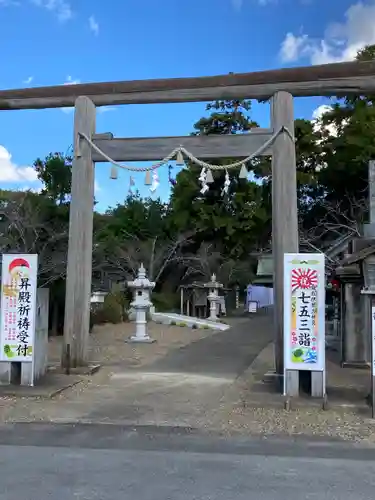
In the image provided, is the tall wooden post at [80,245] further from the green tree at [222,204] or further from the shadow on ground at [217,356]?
the green tree at [222,204]

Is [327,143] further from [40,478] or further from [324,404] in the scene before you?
[40,478]

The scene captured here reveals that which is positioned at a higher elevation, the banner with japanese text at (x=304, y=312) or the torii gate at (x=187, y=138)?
the torii gate at (x=187, y=138)

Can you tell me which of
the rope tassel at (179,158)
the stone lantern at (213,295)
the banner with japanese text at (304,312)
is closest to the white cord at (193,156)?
the rope tassel at (179,158)

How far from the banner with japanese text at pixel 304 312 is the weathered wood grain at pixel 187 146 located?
2.69 meters

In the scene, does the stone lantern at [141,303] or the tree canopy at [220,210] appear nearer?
the stone lantern at [141,303]

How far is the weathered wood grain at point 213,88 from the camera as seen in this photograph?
9586 mm

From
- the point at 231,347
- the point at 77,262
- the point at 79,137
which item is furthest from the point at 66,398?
the point at 231,347

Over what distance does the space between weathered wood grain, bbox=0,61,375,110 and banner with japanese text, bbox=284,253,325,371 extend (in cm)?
332

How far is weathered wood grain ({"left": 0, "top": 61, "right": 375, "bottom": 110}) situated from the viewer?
959 cm

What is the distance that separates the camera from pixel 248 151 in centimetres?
1023

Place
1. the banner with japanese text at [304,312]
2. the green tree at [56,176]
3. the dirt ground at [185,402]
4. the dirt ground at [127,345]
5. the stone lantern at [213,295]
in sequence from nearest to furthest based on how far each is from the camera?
the dirt ground at [185,402] → the banner with japanese text at [304,312] → the dirt ground at [127,345] → the green tree at [56,176] → the stone lantern at [213,295]

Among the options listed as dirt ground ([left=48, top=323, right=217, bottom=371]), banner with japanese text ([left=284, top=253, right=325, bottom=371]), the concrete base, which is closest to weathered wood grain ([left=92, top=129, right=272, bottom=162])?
banner with japanese text ([left=284, top=253, right=325, bottom=371])

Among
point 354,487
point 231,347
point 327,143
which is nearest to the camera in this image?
point 354,487

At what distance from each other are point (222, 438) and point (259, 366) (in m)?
6.54
